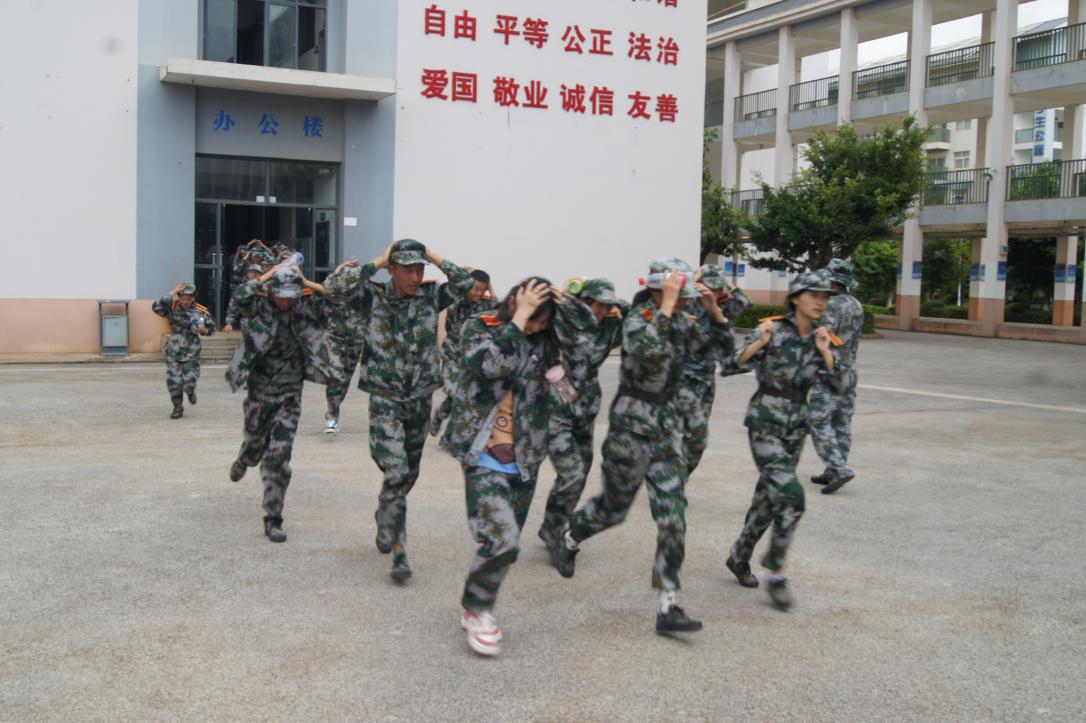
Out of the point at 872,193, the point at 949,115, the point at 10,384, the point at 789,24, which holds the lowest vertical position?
the point at 10,384

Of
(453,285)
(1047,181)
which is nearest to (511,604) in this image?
(453,285)

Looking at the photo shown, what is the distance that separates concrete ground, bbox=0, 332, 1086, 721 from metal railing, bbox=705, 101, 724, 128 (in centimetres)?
3357

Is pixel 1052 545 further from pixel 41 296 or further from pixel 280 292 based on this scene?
pixel 41 296

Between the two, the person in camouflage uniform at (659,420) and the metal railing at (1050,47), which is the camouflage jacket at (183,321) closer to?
the person in camouflage uniform at (659,420)

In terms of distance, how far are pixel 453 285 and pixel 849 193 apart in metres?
24.3

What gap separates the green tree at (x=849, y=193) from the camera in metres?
28.8

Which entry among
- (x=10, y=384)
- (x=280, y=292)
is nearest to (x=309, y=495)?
(x=280, y=292)

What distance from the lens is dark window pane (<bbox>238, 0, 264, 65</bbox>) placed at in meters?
20.2

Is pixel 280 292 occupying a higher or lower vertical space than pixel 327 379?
higher

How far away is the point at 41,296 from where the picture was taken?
1841cm

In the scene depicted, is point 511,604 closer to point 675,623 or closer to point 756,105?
point 675,623

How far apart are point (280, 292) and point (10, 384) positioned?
10.2 metres

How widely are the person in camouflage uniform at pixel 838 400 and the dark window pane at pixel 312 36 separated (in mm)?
13942

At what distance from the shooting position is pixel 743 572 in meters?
6.21
